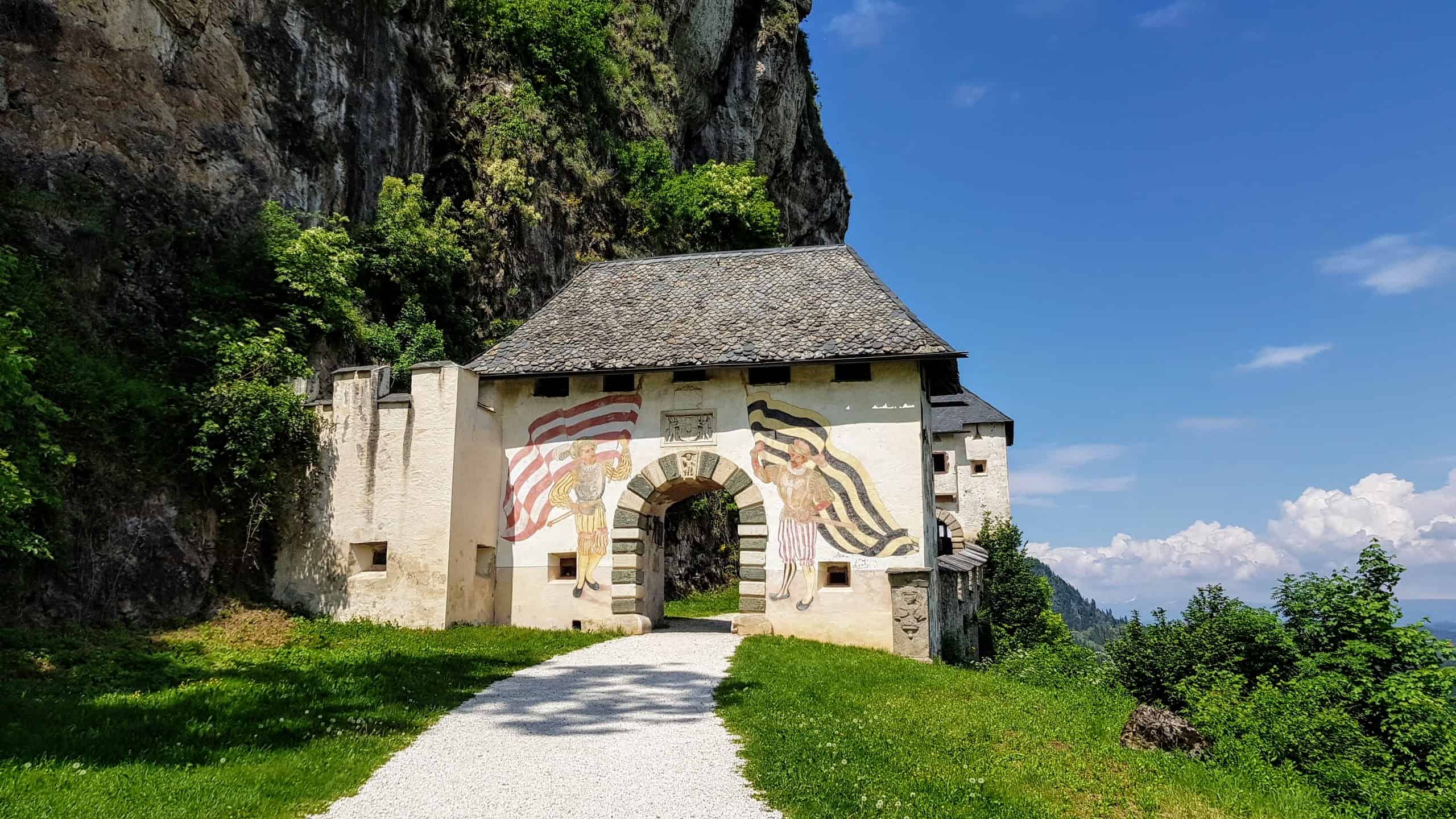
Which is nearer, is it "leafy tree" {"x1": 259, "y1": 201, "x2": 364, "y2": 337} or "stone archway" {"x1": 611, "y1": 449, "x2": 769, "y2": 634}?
"stone archway" {"x1": 611, "y1": 449, "x2": 769, "y2": 634}

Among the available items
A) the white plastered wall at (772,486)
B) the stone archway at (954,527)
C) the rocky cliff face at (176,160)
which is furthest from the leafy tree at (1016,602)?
the rocky cliff face at (176,160)

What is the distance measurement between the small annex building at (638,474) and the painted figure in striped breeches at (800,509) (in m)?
0.04

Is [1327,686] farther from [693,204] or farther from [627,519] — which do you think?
[693,204]

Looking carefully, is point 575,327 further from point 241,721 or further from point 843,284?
point 241,721

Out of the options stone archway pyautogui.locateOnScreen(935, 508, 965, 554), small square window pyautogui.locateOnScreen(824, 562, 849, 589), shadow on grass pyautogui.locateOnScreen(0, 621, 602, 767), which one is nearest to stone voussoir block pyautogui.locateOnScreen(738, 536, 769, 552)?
small square window pyautogui.locateOnScreen(824, 562, 849, 589)

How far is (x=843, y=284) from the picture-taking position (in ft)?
72.4

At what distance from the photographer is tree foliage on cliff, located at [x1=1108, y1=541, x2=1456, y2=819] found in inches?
444

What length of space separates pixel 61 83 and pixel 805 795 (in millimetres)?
18406

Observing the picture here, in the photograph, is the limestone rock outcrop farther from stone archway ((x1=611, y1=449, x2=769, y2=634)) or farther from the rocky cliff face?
the rocky cliff face

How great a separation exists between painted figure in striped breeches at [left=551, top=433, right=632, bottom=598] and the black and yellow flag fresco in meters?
3.00

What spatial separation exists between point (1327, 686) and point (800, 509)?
30.4 feet

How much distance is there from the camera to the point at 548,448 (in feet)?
67.3

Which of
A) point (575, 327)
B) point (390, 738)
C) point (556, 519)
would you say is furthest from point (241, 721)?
Result: point (575, 327)

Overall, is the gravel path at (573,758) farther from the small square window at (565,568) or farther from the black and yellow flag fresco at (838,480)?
the small square window at (565,568)
